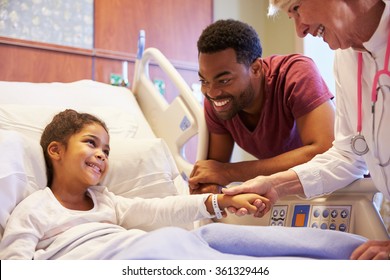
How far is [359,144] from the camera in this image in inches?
49.4

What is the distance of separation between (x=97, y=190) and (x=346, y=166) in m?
0.81

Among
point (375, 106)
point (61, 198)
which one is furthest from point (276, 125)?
point (61, 198)

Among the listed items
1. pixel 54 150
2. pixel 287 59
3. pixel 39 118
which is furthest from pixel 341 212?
pixel 39 118

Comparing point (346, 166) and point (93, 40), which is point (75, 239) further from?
point (93, 40)

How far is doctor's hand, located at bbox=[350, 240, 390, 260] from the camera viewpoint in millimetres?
940

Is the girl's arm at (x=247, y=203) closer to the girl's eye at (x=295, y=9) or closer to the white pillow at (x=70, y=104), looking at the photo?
the girl's eye at (x=295, y=9)

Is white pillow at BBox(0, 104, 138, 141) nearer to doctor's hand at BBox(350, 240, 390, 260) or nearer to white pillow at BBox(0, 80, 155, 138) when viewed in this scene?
white pillow at BBox(0, 80, 155, 138)

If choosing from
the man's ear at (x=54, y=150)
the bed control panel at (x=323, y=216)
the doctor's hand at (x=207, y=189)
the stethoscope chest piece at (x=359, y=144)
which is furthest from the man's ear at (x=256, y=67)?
the man's ear at (x=54, y=150)

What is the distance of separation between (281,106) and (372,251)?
93 cm

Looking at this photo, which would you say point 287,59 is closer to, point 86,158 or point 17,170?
point 86,158

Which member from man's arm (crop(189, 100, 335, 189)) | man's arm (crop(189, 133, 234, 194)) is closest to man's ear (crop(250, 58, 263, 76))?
man's arm (crop(189, 100, 335, 189))

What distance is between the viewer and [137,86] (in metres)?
2.54

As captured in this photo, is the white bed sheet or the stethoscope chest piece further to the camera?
the white bed sheet

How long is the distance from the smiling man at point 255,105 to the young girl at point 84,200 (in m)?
0.25
